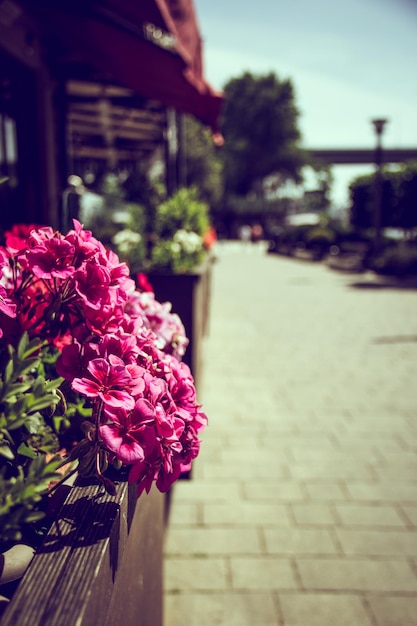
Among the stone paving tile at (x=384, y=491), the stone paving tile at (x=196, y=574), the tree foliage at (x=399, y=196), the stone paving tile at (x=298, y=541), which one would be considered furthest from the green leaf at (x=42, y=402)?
the tree foliage at (x=399, y=196)

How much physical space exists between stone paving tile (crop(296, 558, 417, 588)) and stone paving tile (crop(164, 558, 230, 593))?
1.31 ft

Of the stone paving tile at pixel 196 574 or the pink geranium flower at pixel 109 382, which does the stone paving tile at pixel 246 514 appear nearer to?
the stone paving tile at pixel 196 574

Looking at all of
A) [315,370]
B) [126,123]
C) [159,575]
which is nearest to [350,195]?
[126,123]

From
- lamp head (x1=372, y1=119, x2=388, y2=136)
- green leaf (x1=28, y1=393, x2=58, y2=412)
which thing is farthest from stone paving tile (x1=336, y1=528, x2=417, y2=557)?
lamp head (x1=372, y1=119, x2=388, y2=136)

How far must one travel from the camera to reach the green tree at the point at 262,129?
2404 inches

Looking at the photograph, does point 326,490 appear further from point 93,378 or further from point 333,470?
point 93,378

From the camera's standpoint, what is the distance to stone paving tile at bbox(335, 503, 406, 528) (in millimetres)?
3346

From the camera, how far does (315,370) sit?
689 cm

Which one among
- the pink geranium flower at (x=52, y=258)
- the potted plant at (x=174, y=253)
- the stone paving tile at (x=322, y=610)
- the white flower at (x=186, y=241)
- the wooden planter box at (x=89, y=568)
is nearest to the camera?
the wooden planter box at (x=89, y=568)

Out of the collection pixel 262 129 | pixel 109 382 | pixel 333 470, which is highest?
pixel 262 129

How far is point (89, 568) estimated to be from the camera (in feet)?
3.21

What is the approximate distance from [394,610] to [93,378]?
7.10ft

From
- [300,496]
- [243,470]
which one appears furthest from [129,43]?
[300,496]

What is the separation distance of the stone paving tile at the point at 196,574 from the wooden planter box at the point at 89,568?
135 centimetres
